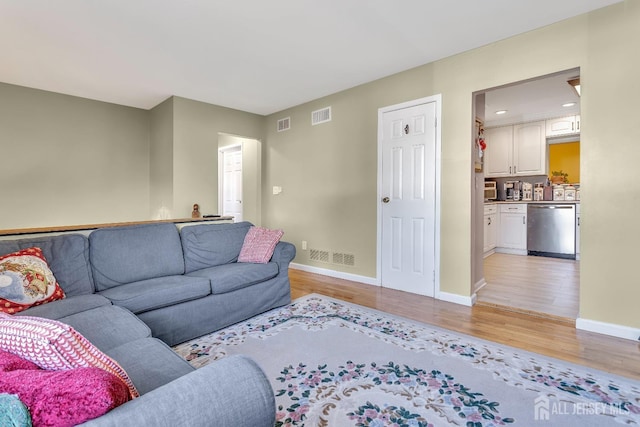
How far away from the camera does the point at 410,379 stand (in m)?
1.85

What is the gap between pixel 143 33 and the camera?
2760 millimetres

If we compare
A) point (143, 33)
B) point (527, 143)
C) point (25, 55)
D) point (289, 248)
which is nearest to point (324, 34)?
point (143, 33)

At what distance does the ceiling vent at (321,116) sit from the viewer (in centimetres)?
442

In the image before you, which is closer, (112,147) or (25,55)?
(25,55)

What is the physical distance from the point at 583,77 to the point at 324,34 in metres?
2.18

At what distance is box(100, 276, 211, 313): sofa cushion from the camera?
2.14m

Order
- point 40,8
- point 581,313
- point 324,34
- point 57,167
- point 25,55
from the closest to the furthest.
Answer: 1. point 40,8
2. point 581,313
3. point 324,34
4. point 25,55
5. point 57,167

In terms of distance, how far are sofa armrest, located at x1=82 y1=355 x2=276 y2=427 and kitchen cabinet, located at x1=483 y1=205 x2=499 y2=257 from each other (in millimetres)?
5988

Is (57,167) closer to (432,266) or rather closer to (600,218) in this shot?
(432,266)

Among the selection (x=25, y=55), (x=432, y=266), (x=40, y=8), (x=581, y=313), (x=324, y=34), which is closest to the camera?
(x=40, y=8)

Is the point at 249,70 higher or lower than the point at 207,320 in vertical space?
higher

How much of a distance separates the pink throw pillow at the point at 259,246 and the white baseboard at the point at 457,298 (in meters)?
1.83

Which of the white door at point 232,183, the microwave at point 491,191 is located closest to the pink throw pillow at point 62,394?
the white door at point 232,183

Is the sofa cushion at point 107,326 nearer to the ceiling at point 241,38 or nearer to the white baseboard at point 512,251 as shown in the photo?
the ceiling at point 241,38
